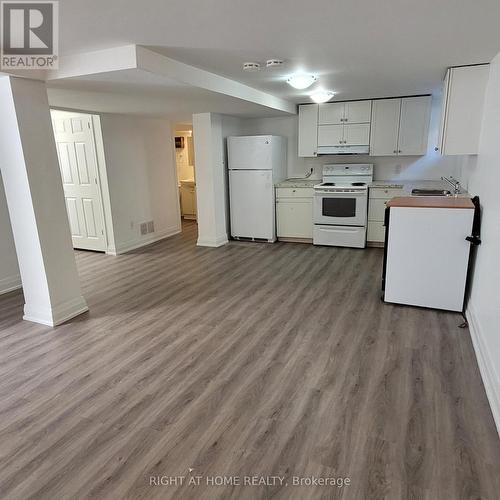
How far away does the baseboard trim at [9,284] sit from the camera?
13.4 ft

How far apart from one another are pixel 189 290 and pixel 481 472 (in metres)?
2.91

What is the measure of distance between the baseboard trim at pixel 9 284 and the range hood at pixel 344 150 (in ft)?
14.8

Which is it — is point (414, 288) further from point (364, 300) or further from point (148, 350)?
point (148, 350)

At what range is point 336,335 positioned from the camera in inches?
113

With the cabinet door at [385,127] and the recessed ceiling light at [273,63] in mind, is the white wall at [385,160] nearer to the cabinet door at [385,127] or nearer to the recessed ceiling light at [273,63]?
the cabinet door at [385,127]

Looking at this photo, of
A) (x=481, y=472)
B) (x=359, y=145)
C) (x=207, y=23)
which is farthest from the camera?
(x=359, y=145)

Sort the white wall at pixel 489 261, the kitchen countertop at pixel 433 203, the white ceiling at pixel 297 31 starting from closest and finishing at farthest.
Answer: the white ceiling at pixel 297 31
the white wall at pixel 489 261
the kitchen countertop at pixel 433 203

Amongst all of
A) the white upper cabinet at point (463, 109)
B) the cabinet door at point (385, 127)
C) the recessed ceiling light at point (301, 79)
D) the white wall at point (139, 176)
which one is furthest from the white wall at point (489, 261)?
the white wall at point (139, 176)

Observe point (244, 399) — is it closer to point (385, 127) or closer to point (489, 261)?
point (489, 261)

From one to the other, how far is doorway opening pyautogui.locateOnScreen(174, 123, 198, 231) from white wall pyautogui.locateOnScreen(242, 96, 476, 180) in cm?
208

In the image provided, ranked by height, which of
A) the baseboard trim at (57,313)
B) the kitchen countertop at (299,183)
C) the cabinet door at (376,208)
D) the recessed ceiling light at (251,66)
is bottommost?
the baseboard trim at (57,313)

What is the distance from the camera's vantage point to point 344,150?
18.1 feet

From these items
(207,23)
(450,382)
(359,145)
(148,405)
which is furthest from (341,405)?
(359,145)

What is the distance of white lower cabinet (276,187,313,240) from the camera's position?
5.62 metres
